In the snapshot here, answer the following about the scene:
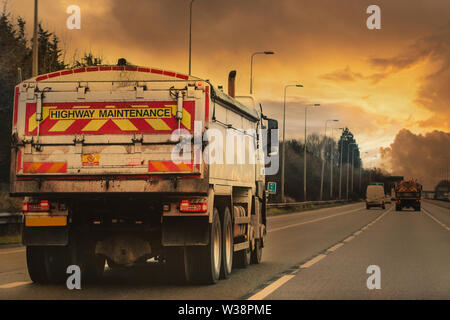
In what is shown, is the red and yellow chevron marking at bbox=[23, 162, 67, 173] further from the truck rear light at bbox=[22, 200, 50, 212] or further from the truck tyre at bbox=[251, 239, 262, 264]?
the truck tyre at bbox=[251, 239, 262, 264]

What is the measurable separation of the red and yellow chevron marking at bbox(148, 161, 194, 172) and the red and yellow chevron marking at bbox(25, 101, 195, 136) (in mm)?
426

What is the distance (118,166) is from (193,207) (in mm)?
1162

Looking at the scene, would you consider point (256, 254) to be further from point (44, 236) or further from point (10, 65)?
point (10, 65)

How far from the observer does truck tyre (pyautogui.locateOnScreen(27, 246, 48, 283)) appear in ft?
36.9

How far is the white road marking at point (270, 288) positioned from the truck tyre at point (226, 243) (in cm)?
85

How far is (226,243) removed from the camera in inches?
488

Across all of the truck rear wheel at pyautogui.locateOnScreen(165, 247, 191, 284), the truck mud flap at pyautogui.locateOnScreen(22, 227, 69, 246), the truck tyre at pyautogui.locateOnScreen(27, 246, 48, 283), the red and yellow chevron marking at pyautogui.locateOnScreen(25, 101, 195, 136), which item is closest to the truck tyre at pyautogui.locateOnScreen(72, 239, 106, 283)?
the truck tyre at pyautogui.locateOnScreen(27, 246, 48, 283)

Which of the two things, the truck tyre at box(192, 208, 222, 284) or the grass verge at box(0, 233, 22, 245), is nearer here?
the truck tyre at box(192, 208, 222, 284)

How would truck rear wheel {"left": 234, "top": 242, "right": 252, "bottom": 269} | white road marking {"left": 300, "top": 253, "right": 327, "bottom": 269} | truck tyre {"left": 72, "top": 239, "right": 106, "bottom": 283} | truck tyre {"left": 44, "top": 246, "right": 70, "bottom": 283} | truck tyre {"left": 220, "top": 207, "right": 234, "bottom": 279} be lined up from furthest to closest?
white road marking {"left": 300, "top": 253, "right": 327, "bottom": 269} → truck rear wheel {"left": 234, "top": 242, "right": 252, "bottom": 269} → truck tyre {"left": 220, "top": 207, "right": 234, "bottom": 279} → truck tyre {"left": 72, "top": 239, "right": 106, "bottom": 283} → truck tyre {"left": 44, "top": 246, "right": 70, "bottom": 283}

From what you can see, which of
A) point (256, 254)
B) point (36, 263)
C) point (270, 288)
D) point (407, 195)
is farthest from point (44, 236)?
point (407, 195)

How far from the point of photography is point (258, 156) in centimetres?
1571
